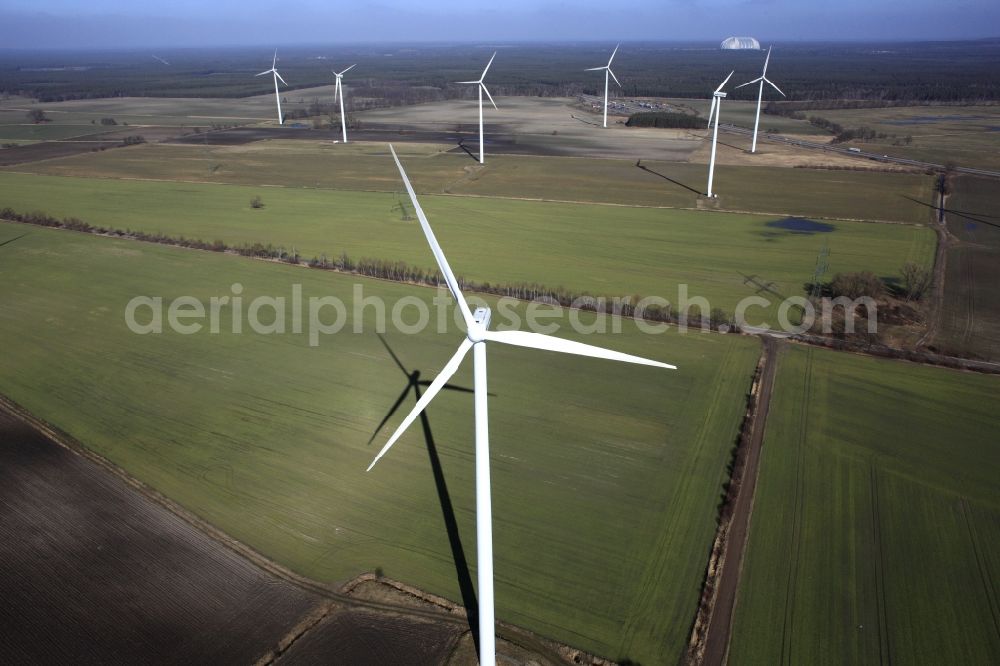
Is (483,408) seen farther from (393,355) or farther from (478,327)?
(393,355)

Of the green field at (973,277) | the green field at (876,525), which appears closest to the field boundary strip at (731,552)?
the green field at (876,525)

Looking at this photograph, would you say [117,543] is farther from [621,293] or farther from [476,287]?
[621,293]

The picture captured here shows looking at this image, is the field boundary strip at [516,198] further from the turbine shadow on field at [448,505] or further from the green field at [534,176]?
the turbine shadow on field at [448,505]

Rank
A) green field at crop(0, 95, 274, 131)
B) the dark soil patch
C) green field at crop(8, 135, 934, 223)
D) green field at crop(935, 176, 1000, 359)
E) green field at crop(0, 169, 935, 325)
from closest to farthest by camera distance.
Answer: the dark soil patch
green field at crop(935, 176, 1000, 359)
green field at crop(0, 169, 935, 325)
green field at crop(8, 135, 934, 223)
green field at crop(0, 95, 274, 131)

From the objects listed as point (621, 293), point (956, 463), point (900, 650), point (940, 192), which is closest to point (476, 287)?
point (621, 293)

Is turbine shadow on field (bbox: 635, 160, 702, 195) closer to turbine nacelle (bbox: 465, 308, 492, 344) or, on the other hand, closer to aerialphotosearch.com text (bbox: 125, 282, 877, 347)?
aerialphotosearch.com text (bbox: 125, 282, 877, 347)

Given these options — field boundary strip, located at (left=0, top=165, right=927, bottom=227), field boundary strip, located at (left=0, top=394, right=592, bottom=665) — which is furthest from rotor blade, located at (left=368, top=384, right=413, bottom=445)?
field boundary strip, located at (left=0, top=165, right=927, bottom=227)

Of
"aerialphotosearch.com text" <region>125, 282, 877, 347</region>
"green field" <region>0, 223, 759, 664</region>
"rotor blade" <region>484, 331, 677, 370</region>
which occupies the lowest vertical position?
"green field" <region>0, 223, 759, 664</region>
